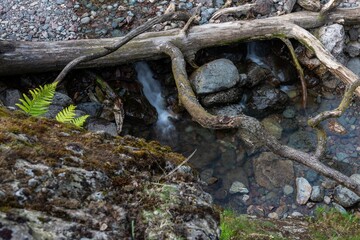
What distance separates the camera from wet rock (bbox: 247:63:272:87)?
321 inches

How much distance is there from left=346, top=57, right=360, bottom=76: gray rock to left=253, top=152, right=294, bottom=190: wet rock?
254 cm

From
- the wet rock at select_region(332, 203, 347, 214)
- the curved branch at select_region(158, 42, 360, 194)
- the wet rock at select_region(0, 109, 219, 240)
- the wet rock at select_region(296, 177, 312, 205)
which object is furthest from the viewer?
the wet rock at select_region(296, 177, 312, 205)

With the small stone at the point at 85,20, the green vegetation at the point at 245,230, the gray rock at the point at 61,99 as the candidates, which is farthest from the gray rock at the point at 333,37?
the gray rock at the point at 61,99

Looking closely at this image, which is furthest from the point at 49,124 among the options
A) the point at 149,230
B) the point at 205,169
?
the point at 205,169

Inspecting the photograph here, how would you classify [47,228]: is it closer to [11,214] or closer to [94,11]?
[11,214]

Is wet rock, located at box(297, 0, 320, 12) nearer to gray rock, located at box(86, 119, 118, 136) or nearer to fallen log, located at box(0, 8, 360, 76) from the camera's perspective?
fallen log, located at box(0, 8, 360, 76)

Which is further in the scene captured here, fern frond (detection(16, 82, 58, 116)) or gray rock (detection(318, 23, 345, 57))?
gray rock (detection(318, 23, 345, 57))

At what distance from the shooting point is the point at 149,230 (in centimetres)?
211

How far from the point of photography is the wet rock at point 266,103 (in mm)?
8000

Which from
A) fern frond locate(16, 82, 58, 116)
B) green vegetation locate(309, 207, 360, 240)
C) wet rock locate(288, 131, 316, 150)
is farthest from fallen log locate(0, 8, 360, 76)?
green vegetation locate(309, 207, 360, 240)

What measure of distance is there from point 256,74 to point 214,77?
1.10m

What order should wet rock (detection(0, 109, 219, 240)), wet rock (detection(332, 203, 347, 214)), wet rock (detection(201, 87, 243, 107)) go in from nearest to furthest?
1. wet rock (detection(0, 109, 219, 240))
2. wet rock (detection(332, 203, 347, 214))
3. wet rock (detection(201, 87, 243, 107))

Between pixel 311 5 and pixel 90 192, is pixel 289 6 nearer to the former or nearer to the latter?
pixel 311 5

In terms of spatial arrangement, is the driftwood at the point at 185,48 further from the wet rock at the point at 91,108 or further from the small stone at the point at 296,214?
the small stone at the point at 296,214
